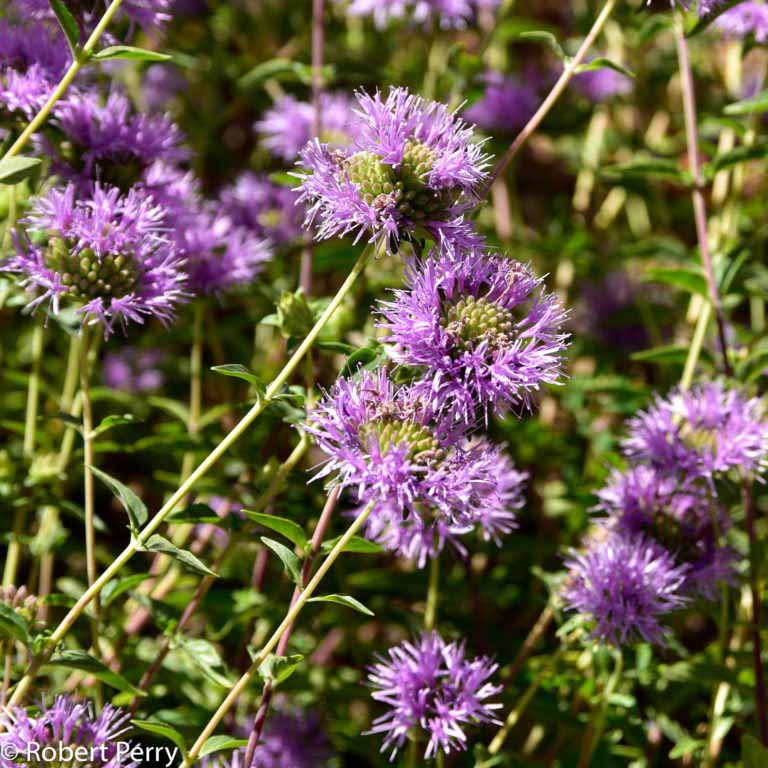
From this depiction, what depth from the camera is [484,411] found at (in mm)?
1612

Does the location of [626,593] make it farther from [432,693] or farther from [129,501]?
[129,501]

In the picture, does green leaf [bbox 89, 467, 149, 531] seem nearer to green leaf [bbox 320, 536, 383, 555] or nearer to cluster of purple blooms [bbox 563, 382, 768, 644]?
green leaf [bbox 320, 536, 383, 555]

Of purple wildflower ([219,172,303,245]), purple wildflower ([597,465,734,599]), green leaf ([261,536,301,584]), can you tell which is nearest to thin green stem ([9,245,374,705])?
green leaf ([261,536,301,584])

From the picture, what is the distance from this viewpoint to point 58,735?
62.2 inches

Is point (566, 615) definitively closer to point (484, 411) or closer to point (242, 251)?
point (484, 411)

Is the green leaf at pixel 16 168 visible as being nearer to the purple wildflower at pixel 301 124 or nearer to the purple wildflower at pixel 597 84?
the purple wildflower at pixel 301 124

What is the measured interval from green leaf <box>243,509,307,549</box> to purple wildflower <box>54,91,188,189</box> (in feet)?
2.99

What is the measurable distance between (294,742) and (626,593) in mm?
913

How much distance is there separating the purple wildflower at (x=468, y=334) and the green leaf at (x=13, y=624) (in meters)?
0.76


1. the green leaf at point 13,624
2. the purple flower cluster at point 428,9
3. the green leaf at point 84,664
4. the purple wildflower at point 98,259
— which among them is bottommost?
the green leaf at point 84,664

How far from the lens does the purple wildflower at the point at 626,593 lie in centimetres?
188

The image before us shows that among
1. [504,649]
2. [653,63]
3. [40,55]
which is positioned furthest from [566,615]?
[653,63]

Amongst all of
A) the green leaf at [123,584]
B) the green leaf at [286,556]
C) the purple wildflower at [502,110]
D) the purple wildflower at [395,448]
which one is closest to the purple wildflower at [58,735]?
the green leaf at [123,584]

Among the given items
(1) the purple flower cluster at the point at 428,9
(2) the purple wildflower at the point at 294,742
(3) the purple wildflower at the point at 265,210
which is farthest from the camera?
(1) the purple flower cluster at the point at 428,9
